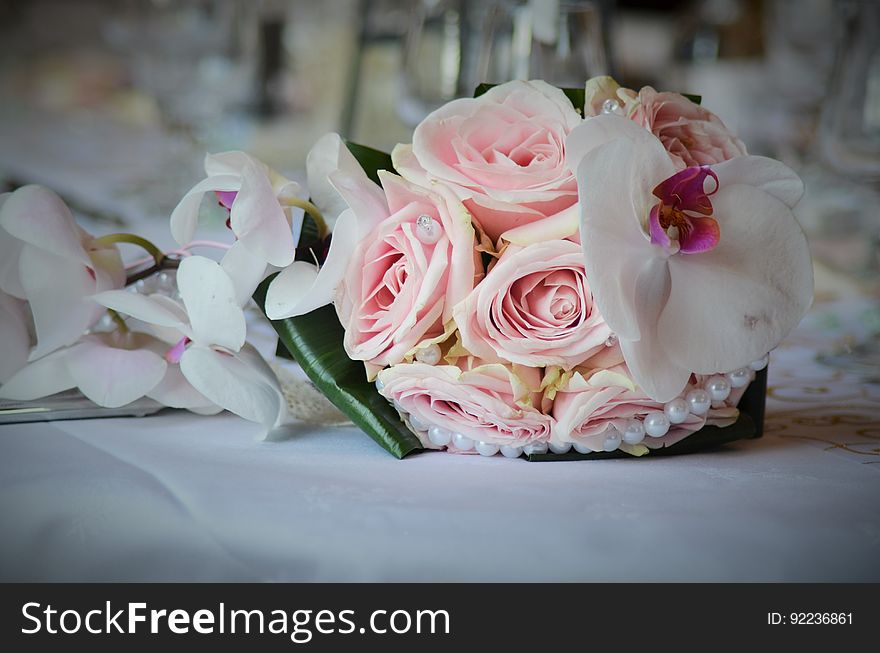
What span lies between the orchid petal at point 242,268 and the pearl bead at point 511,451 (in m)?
0.14

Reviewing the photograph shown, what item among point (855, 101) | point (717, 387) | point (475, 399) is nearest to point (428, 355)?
point (475, 399)

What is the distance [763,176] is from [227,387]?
0.26 m

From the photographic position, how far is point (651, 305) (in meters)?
0.39

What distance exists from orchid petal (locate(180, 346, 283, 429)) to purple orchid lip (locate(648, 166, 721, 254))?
7.7 inches

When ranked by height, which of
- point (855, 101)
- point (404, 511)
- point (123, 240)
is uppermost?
point (855, 101)

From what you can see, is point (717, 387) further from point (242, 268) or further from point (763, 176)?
point (242, 268)

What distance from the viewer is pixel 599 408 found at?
0.42 metres

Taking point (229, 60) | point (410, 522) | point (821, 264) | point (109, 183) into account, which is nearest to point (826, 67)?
point (821, 264)

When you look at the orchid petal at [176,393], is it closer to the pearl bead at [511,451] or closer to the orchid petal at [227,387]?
the orchid petal at [227,387]

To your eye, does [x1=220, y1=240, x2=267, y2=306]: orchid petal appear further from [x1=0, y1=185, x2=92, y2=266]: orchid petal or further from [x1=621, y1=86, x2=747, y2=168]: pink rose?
[x1=621, y1=86, x2=747, y2=168]: pink rose

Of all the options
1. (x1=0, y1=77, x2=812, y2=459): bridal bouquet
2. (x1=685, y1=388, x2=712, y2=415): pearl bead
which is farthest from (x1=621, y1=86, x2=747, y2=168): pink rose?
(x1=685, y1=388, x2=712, y2=415): pearl bead

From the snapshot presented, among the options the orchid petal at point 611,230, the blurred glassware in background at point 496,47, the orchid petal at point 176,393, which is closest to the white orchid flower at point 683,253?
the orchid petal at point 611,230

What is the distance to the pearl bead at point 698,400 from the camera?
431mm
